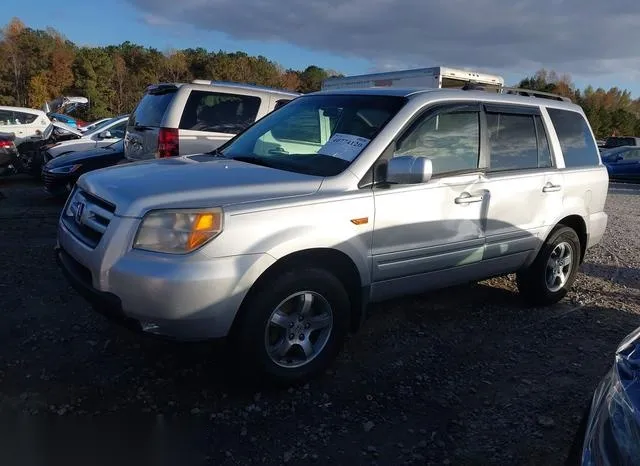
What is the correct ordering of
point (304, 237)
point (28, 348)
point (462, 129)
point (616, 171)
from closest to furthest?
1. point (304, 237)
2. point (28, 348)
3. point (462, 129)
4. point (616, 171)

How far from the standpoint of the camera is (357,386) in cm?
368

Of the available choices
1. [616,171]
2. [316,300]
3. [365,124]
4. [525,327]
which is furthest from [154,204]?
[616,171]

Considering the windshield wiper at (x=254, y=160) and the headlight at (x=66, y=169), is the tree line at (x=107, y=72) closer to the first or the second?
the headlight at (x=66, y=169)

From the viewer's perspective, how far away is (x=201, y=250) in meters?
3.07

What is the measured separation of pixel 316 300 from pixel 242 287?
1.94 ft

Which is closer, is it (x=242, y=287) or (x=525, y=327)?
(x=242, y=287)

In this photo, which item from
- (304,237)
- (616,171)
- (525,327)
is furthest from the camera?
(616,171)

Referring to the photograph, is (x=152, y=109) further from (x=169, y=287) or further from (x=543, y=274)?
(x=543, y=274)

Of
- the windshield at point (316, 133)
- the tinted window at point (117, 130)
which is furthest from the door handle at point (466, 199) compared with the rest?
the tinted window at point (117, 130)

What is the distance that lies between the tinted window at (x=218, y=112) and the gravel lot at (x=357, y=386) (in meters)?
2.59

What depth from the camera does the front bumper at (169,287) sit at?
302 cm

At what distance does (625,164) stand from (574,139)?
1667 centimetres

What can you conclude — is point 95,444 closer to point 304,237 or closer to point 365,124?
point 304,237

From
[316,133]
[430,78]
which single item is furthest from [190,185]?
[430,78]
